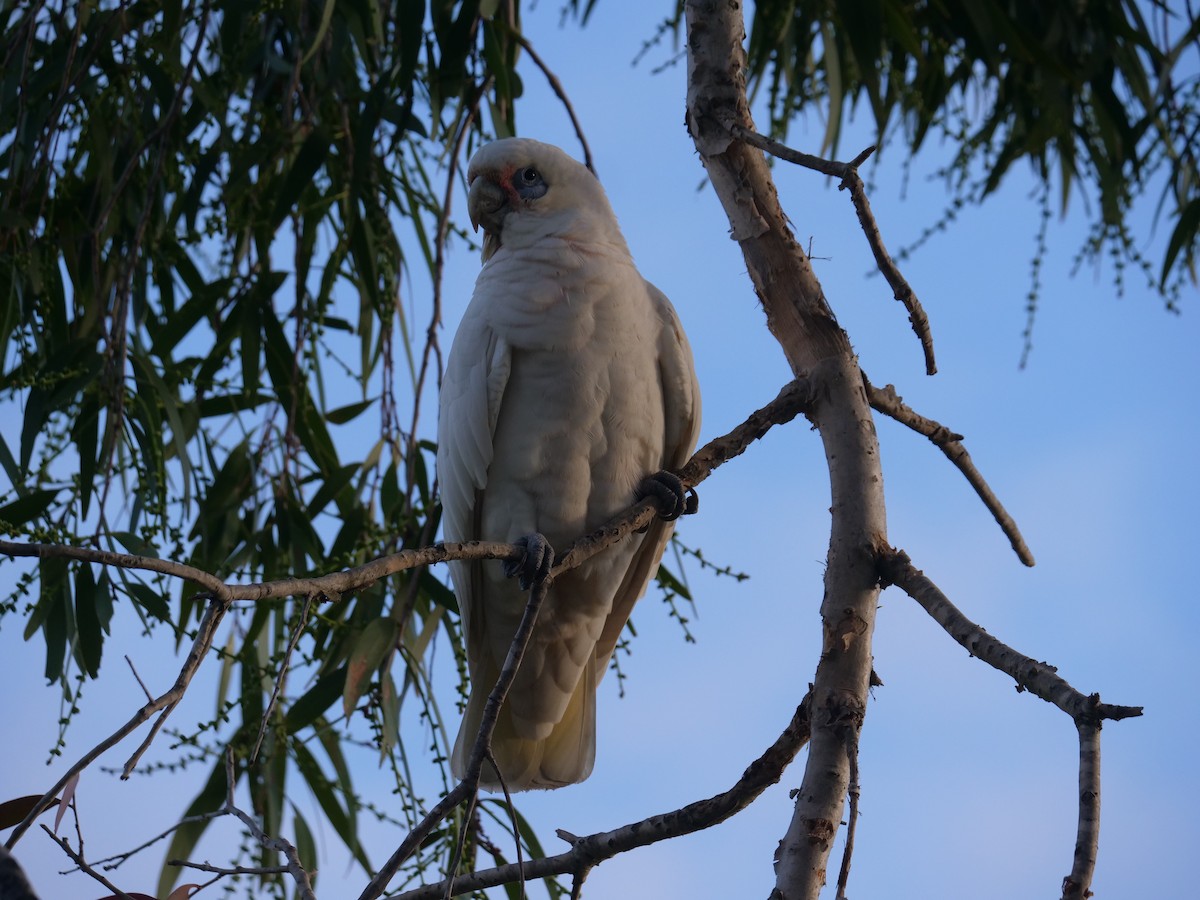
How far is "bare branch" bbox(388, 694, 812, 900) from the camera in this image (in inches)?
51.0

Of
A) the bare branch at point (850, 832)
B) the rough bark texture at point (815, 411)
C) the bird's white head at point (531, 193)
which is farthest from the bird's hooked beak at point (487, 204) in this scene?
the bare branch at point (850, 832)

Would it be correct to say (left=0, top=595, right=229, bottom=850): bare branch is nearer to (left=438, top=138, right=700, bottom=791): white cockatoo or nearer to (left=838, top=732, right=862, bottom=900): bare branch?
(left=838, top=732, right=862, bottom=900): bare branch

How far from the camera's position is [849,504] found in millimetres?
1335

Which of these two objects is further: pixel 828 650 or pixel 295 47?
pixel 295 47

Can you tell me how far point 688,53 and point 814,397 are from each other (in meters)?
0.47

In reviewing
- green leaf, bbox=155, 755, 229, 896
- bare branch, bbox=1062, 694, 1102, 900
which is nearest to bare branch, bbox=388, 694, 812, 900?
bare branch, bbox=1062, 694, 1102, 900

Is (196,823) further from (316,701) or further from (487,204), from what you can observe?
(487,204)

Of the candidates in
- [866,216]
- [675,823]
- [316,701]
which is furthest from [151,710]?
[316,701]

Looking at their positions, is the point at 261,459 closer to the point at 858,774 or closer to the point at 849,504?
the point at 849,504

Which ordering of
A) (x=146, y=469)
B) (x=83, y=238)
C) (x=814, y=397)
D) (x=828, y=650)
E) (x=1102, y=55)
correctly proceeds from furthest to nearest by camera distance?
(x=1102, y=55)
(x=83, y=238)
(x=146, y=469)
(x=814, y=397)
(x=828, y=650)

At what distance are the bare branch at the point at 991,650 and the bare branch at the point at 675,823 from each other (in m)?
0.17

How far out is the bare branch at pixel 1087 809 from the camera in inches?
35.3

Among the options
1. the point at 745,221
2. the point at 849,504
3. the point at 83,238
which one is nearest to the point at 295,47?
the point at 83,238

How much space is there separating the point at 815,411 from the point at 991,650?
40 centimetres
